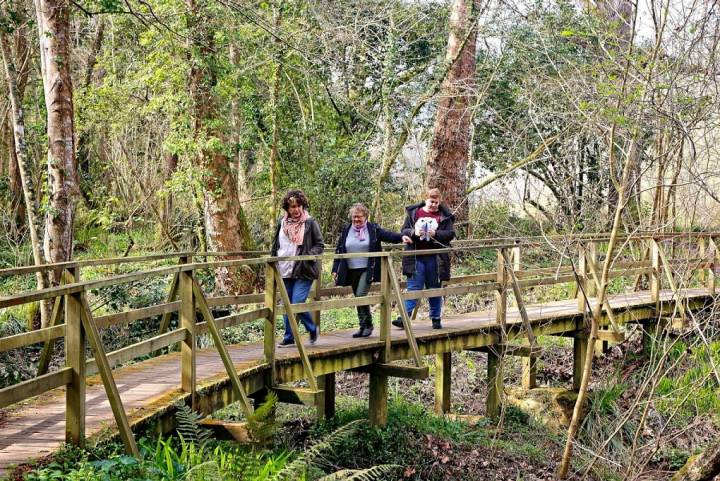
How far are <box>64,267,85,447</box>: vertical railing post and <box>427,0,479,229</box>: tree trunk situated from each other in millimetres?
13204

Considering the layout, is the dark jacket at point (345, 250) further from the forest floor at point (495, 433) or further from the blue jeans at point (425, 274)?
the forest floor at point (495, 433)

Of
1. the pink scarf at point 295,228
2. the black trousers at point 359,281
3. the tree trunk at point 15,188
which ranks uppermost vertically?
the tree trunk at point 15,188

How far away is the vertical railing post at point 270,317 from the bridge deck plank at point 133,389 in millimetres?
181

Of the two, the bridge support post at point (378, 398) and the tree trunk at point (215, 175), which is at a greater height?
the tree trunk at point (215, 175)

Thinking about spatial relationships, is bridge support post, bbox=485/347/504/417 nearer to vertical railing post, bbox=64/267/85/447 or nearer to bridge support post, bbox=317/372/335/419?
bridge support post, bbox=317/372/335/419

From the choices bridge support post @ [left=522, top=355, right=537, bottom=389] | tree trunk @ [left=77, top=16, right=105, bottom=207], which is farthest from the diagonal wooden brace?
tree trunk @ [left=77, top=16, right=105, bottom=207]

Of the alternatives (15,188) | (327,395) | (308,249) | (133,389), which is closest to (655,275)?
(327,395)

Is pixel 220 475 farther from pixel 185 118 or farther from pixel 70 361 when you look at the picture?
pixel 185 118

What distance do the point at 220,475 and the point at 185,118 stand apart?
10.9m

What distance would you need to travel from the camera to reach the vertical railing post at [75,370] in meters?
5.17

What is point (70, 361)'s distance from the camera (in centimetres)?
521

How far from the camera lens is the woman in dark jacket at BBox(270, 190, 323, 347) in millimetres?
8734

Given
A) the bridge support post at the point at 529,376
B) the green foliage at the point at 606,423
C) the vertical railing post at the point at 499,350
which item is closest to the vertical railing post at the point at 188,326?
the vertical railing post at the point at 499,350

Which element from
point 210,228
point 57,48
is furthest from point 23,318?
point 57,48
